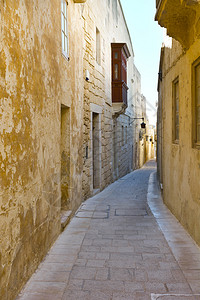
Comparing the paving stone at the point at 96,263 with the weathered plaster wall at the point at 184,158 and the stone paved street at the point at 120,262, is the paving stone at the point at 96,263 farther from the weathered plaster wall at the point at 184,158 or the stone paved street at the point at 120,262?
the weathered plaster wall at the point at 184,158

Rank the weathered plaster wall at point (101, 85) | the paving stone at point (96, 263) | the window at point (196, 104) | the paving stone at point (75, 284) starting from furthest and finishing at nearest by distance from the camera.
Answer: the weathered plaster wall at point (101, 85) < the window at point (196, 104) < the paving stone at point (96, 263) < the paving stone at point (75, 284)

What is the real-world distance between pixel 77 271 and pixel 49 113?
7.15ft

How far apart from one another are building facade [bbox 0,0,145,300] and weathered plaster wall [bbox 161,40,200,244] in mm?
2077

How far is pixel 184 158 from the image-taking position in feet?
18.8

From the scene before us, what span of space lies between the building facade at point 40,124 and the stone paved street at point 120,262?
0.27 m

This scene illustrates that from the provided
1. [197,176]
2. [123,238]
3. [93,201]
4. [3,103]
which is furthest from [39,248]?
[93,201]

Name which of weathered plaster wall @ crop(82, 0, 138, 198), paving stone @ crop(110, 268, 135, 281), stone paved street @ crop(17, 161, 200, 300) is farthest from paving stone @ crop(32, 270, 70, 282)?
weathered plaster wall @ crop(82, 0, 138, 198)

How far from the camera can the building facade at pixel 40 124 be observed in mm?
2947

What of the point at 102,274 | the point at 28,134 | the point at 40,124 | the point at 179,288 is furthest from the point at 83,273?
the point at 40,124

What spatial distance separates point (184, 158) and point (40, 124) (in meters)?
2.80

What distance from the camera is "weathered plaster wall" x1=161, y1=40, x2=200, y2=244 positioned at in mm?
4906

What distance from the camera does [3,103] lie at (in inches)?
110

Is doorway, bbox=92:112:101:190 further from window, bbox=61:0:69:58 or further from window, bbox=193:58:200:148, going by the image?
window, bbox=193:58:200:148

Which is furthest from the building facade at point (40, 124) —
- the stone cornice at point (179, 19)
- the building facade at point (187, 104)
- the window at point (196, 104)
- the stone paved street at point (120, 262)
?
the window at point (196, 104)
